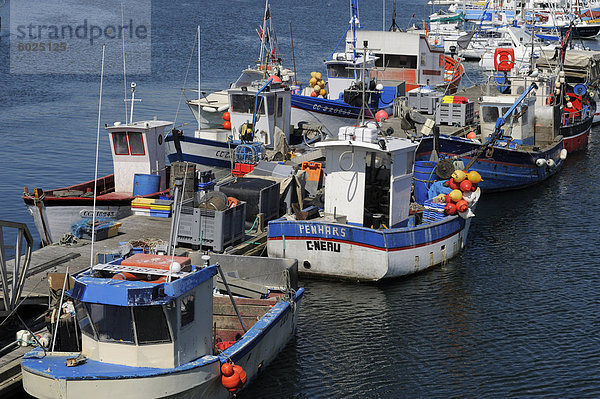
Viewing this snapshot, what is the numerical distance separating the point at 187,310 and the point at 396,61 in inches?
1325

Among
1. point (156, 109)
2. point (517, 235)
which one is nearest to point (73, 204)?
point (517, 235)

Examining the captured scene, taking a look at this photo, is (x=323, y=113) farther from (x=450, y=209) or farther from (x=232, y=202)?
(x=232, y=202)

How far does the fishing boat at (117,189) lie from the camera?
24.0 m

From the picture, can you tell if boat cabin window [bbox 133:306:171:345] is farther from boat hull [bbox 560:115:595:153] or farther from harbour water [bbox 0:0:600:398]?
boat hull [bbox 560:115:595:153]

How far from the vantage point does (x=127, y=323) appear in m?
14.0

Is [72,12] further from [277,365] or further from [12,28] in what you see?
[277,365]

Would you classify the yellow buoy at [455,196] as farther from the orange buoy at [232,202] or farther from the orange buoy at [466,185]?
the orange buoy at [232,202]

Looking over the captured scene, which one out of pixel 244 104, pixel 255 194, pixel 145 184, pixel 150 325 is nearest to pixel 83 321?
pixel 150 325

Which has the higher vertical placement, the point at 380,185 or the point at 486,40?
the point at 486,40

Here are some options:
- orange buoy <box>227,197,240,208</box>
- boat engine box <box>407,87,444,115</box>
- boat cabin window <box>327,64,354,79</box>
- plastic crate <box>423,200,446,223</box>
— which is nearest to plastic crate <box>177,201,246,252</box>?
orange buoy <box>227,197,240,208</box>

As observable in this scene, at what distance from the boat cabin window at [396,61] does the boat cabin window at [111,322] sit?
33372 millimetres

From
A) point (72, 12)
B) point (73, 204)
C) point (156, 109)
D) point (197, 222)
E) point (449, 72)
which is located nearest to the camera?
point (197, 222)

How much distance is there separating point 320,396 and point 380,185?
295 inches

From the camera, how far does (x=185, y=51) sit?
7388 centimetres
